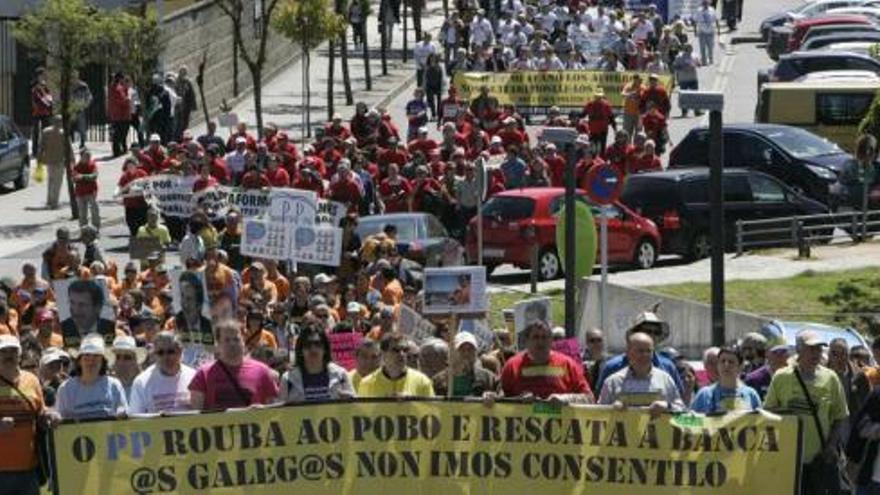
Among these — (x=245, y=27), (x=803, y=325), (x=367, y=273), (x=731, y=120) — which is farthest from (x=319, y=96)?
(x=803, y=325)

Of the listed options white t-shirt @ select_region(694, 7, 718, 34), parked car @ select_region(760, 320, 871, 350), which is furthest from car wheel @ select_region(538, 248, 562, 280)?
white t-shirt @ select_region(694, 7, 718, 34)

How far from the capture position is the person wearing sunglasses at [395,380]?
58.1ft

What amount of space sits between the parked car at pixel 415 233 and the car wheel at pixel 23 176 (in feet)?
32.8

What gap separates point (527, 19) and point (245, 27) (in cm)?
559

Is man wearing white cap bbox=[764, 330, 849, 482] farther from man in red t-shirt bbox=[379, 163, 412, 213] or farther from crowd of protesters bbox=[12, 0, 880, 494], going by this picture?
man in red t-shirt bbox=[379, 163, 412, 213]

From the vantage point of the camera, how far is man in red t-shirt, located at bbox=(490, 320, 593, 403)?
58.9ft

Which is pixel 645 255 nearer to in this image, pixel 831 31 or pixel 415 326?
pixel 415 326

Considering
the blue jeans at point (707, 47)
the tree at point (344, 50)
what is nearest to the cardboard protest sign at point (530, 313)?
the tree at point (344, 50)

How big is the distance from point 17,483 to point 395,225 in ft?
54.7

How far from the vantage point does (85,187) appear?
127 feet

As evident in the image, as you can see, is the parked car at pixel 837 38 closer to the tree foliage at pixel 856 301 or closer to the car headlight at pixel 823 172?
the car headlight at pixel 823 172

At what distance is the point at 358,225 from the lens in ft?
108

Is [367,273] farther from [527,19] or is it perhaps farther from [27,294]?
[527,19]

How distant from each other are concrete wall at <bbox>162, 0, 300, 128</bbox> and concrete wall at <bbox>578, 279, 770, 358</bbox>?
20.8 m
